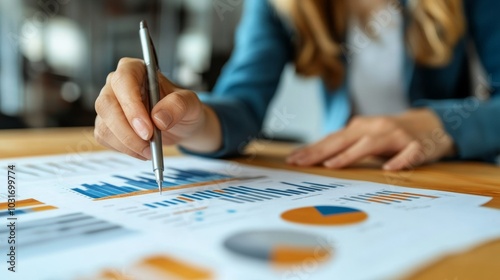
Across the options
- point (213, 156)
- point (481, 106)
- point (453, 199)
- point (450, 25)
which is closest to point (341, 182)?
point (453, 199)

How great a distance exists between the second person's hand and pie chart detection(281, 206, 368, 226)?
0.13 metres

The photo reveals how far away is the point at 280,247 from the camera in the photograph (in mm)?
232

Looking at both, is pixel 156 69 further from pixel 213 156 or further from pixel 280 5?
pixel 280 5

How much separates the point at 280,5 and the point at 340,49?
0.43 feet

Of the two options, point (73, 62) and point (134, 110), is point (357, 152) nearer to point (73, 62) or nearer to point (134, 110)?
point (134, 110)

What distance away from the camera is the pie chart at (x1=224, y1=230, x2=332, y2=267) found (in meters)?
0.22

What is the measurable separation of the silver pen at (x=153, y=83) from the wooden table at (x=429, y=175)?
0.19 meters

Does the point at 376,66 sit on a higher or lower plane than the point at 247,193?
higher

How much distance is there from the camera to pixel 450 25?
2.46ft

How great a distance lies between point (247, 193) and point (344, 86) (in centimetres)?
53

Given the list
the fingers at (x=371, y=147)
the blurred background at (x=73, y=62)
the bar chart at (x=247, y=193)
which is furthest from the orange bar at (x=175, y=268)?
the blurred background at (x=73, y=62)

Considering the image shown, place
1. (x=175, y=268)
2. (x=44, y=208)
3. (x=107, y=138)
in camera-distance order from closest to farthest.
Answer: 1. (x=175, y=268)
2. (x=44, y=208)
3. (x=107, y=138)
